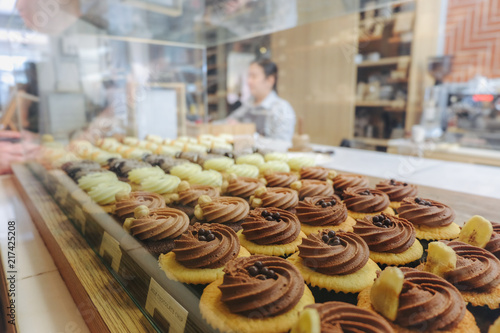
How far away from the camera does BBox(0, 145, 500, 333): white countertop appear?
144 centimetres

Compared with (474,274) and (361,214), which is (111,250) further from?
(474,274)

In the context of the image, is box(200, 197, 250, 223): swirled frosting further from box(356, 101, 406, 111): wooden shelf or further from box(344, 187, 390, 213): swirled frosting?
box(356, 101, 406, 111): wooden shelf

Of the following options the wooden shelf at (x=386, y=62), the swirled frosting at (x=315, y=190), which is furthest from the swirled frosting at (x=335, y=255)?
the wooden shelf at (x=386, y=62)

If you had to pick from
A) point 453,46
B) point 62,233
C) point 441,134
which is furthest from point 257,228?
point 453,46

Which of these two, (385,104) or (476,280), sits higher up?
(385,104)

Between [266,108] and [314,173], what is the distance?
1998 millimetres

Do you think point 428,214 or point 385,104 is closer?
point 428,214

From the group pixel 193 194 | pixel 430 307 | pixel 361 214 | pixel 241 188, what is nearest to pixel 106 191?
pixel 193 194

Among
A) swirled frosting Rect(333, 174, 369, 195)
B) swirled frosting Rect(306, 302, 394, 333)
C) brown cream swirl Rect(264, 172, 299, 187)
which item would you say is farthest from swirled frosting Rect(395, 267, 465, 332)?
brown cream swirl Rect(264, 172, 299, 187)

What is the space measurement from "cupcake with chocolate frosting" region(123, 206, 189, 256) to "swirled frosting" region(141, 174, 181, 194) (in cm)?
50

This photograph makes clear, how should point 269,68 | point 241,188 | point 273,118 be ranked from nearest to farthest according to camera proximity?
point 241,188 < point 273,118 < point 269,68

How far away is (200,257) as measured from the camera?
1.42m

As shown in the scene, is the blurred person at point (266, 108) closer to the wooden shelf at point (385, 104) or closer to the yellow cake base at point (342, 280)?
the wooden shelf at point (385, 104)

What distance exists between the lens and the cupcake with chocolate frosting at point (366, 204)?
2.07m
